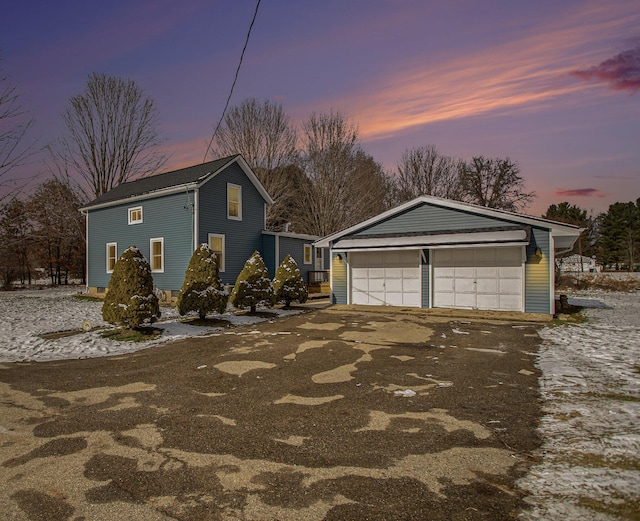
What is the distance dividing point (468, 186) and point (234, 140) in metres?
22.9

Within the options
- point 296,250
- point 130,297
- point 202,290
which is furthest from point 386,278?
point 130,297

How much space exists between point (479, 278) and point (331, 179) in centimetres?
1782

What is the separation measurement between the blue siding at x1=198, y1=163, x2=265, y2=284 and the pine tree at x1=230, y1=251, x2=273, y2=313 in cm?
400

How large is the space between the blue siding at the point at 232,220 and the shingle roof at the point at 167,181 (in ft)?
1.56

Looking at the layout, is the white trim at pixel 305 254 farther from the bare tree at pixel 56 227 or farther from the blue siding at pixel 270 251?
the bare tree at pixel 56 227

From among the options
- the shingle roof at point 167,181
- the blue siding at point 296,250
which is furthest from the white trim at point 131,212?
the blue siding at point 296,250

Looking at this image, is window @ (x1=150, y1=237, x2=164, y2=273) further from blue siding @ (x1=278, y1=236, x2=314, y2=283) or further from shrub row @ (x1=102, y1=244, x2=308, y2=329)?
shrub row @ (x1=102, y1=244, x2=308, y2=329)

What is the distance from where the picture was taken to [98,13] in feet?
31.5

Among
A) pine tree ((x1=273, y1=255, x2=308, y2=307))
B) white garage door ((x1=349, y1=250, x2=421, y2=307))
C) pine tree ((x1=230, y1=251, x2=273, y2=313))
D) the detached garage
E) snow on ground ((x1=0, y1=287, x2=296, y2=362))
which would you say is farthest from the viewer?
→ pine tree ((x1=273, y1=255, x2=308, y2=307))

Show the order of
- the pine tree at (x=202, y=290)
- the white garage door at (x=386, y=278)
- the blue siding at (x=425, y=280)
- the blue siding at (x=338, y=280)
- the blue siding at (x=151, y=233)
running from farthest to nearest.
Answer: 1. the blue siding at (x=151, y=233)
2. the blue siding at (x=338, y=280)
3. the white garage door at (x=386, y=278)
4. the blue siding at (x=425, y=280)
5. the pine tree at (x=202, y=290)

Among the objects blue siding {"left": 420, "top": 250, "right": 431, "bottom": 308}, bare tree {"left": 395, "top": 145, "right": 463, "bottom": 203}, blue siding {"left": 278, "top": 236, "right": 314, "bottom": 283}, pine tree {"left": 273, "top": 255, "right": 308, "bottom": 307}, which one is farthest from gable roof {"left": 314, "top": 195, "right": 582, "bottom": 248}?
bare tree {"left": 395, "top": 145, "right": 463, "bottom": 203}

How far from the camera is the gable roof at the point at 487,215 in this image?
1253 centimetres

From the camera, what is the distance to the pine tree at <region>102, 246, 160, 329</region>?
9992 millimetres

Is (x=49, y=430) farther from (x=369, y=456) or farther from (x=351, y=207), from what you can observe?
(x=351, y=207)
